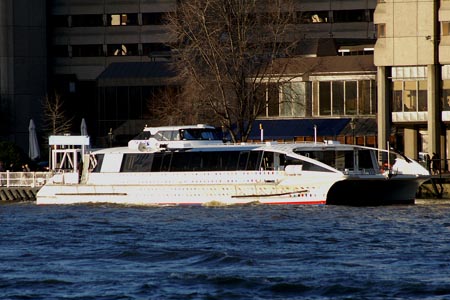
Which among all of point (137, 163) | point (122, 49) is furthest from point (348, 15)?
point (137, 163)

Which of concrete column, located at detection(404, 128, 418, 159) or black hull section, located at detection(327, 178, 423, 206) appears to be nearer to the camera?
black hull section, located at detection(327, 178, 423, 206)

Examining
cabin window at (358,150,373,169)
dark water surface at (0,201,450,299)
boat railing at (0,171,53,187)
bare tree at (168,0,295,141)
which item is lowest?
dark water surface at (0,201,450,299)

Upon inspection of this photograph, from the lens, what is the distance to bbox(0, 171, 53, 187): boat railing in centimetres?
6906

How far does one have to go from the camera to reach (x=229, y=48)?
2918 inches

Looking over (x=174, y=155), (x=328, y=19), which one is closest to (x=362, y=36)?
(x=328, y=19)

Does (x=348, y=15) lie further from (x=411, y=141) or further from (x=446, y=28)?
(x=446, y=28)

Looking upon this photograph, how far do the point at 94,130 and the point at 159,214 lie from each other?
5670 centimetres

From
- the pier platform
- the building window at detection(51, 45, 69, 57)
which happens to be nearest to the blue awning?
the pier platform

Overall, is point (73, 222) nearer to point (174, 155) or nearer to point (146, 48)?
point (174, 155)

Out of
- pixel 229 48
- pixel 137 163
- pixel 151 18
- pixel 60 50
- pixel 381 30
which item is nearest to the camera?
pixel 137 163

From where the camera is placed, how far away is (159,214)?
177 feet

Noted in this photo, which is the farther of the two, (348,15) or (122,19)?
(122,19)

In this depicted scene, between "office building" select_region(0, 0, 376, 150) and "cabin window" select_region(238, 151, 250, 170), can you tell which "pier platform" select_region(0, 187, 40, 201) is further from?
"office building" select_region(0, 0, 376, 150)

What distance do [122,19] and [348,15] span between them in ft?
60.5
